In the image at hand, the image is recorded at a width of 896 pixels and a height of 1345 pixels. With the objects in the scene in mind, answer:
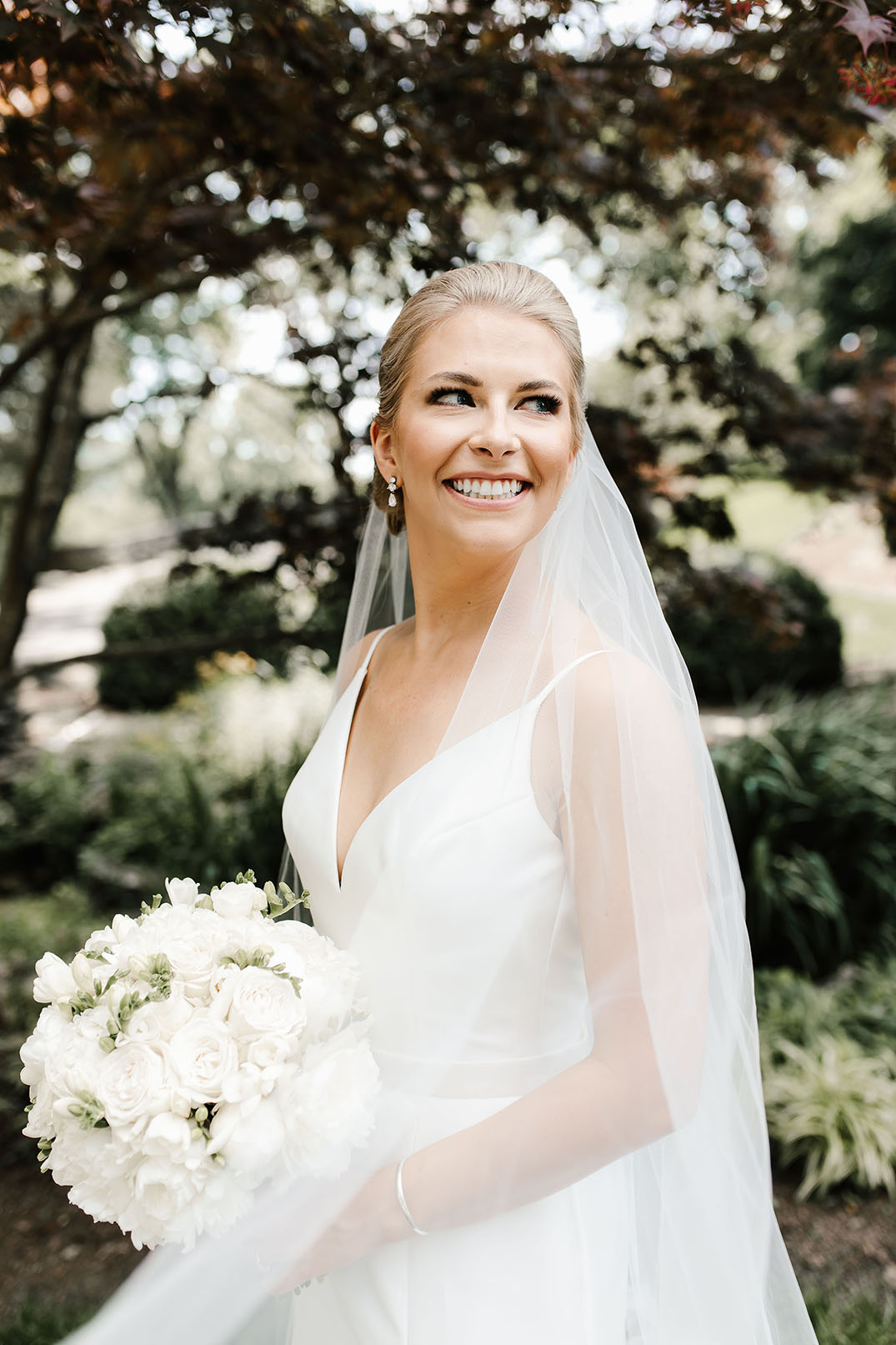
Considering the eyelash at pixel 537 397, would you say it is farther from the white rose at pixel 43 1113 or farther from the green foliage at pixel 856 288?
the green foliage at pixel 856 288

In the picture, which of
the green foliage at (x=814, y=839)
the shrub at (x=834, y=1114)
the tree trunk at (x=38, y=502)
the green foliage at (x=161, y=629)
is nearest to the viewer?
the shrub at (x=834, y=1114)

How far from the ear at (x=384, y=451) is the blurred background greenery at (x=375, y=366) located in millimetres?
907

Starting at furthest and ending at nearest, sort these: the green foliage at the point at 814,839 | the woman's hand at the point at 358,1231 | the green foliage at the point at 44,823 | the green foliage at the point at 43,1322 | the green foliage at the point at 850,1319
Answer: the green foliage at the point at 44,823 → the green foliage at the point at 814,839 → the green foliage at the point at 43,1322 → the green foliage at the point at 850,1319 → the woman's hand at the point at 358,1231

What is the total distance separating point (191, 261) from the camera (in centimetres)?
414

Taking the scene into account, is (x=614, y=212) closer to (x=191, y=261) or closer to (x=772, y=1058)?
(x=191, y=261)

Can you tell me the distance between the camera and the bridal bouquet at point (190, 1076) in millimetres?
1309

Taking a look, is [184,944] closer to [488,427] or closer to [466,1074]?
[466,1074]

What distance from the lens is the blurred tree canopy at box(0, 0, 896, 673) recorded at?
2451 mm

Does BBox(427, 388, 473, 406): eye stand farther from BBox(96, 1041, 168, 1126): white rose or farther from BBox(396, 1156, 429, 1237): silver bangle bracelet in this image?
BBox(396, 1156, 429, 1237): silver bangle bracelet

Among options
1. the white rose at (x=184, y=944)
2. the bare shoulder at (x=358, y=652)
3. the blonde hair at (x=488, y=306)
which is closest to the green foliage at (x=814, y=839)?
the bare shoulder at (x=358, y=652)

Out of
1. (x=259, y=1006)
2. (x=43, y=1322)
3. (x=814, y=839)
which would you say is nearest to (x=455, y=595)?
(x=259, y=1006)

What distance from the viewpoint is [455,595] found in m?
2.00

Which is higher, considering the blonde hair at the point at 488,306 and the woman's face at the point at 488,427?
the blonde hair at the point at 488,306

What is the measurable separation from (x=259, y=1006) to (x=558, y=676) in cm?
69
